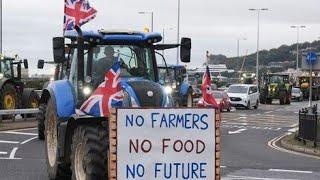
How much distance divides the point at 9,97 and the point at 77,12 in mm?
7272

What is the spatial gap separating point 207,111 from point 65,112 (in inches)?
126

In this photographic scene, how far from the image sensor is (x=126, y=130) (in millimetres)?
8562

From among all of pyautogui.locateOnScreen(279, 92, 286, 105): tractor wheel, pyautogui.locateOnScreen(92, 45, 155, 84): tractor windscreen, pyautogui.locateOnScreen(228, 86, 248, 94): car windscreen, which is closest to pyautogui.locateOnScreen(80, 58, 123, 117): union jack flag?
pyautogui.locateOnScreen(92, 45, 155, 84): tractor windscreen

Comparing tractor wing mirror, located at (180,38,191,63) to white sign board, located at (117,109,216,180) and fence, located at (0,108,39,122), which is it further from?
fence, located at (0,108,39,122)

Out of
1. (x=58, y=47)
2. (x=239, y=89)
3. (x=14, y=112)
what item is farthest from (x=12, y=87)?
(x=239, y=89)

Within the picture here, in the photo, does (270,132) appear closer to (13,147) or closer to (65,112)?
(13,147)

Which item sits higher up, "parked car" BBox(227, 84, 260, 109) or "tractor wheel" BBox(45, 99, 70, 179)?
"tractor wheel" BBox(45, 99, 70, 179)

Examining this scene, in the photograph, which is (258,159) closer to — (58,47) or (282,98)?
(58,47)

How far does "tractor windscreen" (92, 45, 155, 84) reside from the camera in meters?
11.2

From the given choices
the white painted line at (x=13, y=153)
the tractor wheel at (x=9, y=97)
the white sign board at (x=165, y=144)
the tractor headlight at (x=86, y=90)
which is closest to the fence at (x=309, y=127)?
the white painted line at (x=13, y=153)

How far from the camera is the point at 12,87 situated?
26.5 m

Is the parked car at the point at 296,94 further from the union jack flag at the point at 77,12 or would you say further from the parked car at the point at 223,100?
the union jack flag at the point at 77,12

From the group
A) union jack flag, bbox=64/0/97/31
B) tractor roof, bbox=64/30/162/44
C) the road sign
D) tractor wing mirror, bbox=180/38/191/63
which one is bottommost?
the road sign

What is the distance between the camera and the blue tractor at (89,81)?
10.2m
